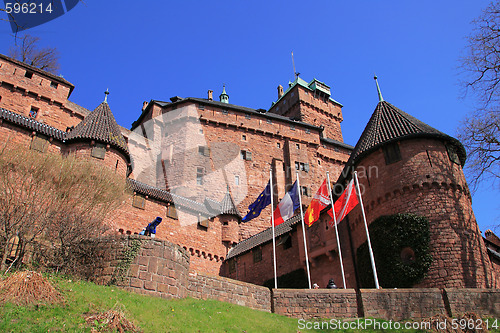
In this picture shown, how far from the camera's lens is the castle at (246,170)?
1981 centimetres

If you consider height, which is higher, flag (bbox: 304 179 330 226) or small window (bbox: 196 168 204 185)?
small window (bbox: 196 168 204 185)

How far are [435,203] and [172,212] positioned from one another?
17.0 m

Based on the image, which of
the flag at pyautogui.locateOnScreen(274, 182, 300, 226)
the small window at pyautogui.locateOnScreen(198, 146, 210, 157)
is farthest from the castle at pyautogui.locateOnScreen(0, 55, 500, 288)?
the flag at pyautogui.locateOnScreen(274, 182, 300, 226)

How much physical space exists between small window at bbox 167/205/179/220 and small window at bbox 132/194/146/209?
2.04 meters

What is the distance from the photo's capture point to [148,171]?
4153 cm

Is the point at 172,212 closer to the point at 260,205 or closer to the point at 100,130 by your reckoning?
the point at 100,130

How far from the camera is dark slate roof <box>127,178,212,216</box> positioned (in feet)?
90.0

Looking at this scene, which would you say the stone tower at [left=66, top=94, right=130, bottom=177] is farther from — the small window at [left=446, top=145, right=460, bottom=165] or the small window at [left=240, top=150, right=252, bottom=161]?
the small window at [left=240, top=150, right=252, bottom=161]

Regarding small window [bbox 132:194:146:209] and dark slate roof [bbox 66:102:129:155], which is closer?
dark slate roof [bbox 66:102:129:155]

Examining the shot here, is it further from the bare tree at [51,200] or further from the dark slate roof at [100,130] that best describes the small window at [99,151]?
the bare tree at [51,200]

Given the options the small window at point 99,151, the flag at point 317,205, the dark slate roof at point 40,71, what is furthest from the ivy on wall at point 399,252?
the dark slate roof at point 40,71

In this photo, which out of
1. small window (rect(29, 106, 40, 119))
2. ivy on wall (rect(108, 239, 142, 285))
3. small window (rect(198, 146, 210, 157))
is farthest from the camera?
small window (rect(198, 146, 210, 157))

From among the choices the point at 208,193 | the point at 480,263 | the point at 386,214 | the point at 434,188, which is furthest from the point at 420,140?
the point at 208,193

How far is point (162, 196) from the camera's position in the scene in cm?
2878
